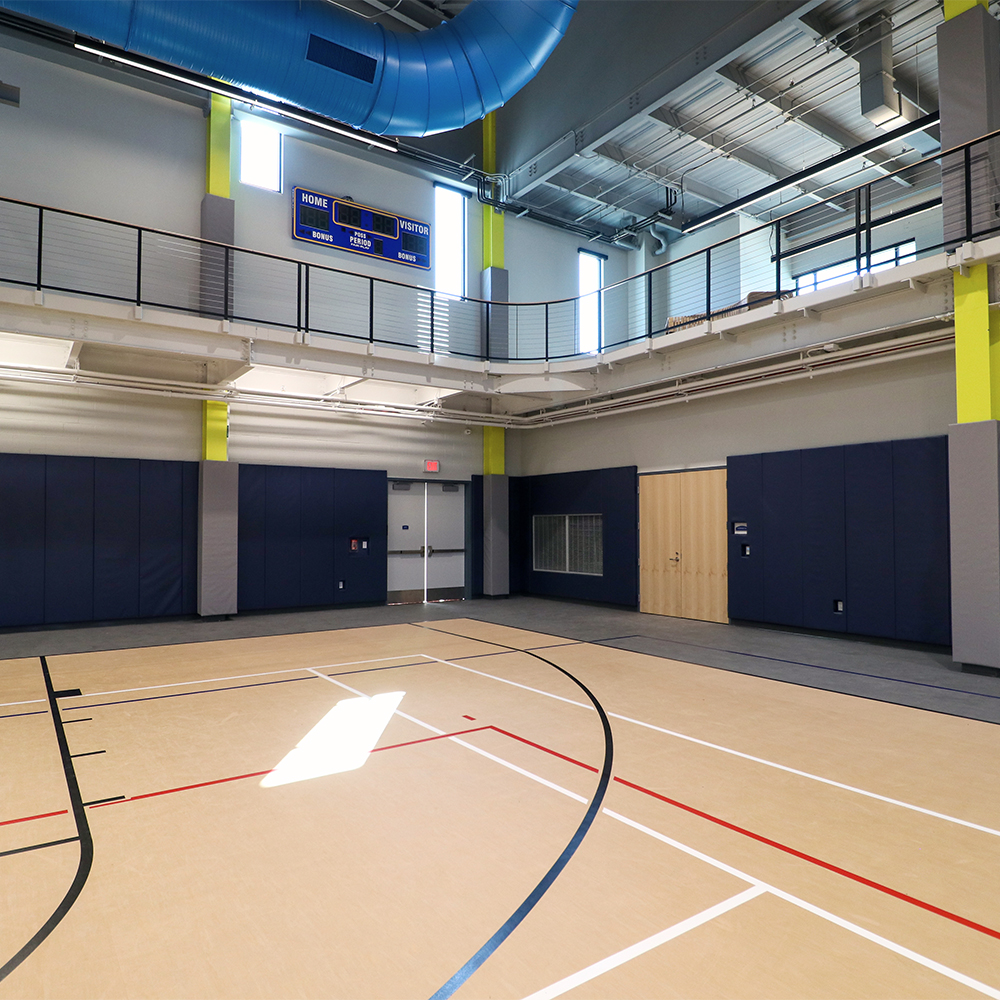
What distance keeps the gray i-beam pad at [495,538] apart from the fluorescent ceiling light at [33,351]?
936cm

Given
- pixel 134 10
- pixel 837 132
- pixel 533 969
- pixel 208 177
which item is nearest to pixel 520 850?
pixel 533 969

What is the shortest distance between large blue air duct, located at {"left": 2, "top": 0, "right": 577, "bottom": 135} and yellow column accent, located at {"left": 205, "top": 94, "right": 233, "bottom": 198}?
6.39 metres

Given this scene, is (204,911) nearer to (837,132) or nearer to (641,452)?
(641,452)

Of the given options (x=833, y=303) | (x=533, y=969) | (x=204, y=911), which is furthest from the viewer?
(x=833, y=303)

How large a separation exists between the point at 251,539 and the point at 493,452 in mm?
6374

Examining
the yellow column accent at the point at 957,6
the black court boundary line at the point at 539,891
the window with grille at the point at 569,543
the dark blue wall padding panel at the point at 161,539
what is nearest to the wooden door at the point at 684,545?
the window with grille at the point at 569,543

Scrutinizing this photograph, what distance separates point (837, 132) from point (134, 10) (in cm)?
1268

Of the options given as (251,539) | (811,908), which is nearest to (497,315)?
(251,539)

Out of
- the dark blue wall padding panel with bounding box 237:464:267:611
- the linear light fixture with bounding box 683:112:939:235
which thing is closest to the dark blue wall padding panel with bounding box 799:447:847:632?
the linear light fixture with bounding box 683:112:939:235

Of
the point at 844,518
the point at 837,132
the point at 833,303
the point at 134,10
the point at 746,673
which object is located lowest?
the point at 746,673

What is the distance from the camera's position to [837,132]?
1339 centimetres

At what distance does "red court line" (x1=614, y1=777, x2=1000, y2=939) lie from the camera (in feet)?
10.1

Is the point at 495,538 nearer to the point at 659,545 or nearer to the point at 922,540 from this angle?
the point at 659,545

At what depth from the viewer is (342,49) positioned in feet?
23.7
